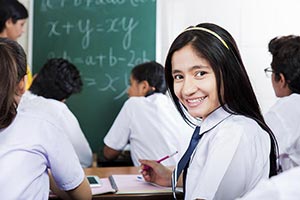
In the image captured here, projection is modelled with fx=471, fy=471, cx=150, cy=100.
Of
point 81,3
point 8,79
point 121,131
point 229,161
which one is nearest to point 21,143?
point 8,79

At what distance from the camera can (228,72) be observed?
1.25 metres

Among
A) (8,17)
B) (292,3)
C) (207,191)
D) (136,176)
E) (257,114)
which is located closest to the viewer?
(207,191)

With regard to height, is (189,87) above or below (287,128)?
above

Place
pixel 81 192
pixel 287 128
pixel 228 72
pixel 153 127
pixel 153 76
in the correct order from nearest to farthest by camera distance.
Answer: pixel 228 72
pixel 81 192
pixel 287 128
pixel 153 127
pixel 153 76

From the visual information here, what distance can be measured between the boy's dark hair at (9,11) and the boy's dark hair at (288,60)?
1.51 m

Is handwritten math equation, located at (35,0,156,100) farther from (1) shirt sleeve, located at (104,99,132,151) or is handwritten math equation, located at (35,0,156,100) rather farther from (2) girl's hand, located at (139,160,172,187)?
(2) girl's hand, located at (139,160,172,187)

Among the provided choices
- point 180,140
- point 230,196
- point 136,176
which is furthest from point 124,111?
point 230,196

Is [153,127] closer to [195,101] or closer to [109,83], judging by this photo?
[109,83]

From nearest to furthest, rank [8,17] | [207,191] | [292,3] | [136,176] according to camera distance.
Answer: [207,191] < [136,176] < [8,17] < [292,3]

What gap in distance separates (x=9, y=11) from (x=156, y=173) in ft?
4.88

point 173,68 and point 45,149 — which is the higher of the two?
point 173,68

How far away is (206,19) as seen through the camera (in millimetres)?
3248

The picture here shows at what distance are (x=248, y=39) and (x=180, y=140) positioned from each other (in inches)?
37.6

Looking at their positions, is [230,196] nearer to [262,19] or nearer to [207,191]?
[207,191]
